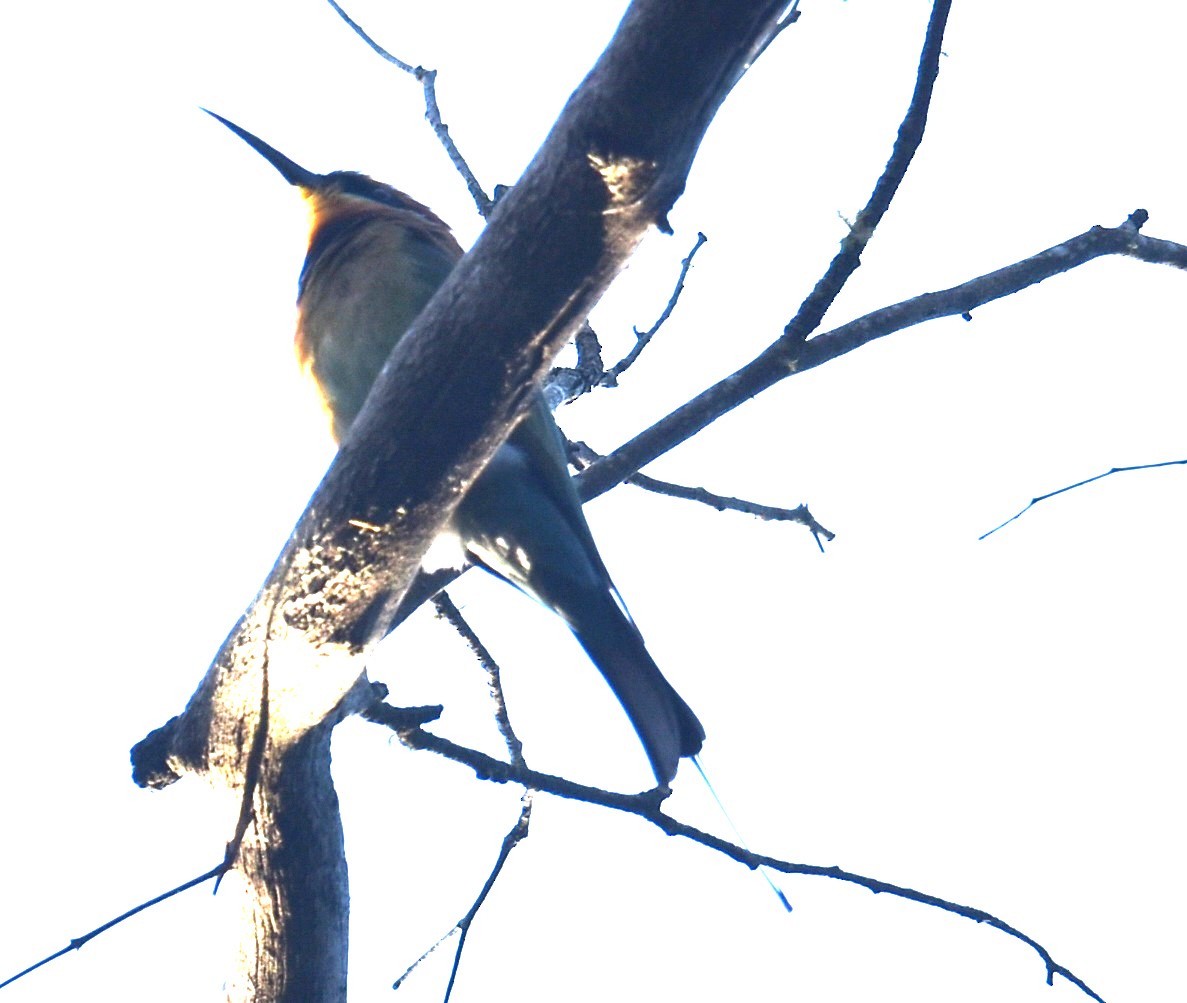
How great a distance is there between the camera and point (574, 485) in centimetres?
292

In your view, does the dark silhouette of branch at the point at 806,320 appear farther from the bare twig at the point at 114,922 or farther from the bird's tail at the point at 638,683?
the bare twig at the point at 114,922

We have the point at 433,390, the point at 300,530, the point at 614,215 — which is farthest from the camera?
the point at 300,530

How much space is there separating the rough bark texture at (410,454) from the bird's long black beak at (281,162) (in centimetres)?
252

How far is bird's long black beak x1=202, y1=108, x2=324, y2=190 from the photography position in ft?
14.2

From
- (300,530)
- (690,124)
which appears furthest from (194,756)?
(690,124)

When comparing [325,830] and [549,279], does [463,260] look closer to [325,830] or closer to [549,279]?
[549,279]

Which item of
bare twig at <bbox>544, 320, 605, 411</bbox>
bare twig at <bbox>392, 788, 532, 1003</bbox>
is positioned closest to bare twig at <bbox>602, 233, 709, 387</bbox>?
bare twig at <bbox>544, 320, 605, 411</bbox>

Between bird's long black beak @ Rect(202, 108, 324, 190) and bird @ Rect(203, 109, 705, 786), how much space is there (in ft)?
2.34

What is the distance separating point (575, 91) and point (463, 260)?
27cm

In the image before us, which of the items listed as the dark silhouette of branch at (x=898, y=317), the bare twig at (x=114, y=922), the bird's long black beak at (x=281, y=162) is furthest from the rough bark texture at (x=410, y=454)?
the bird's long black beak at (x=281, y=162)

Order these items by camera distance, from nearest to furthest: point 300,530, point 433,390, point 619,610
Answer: point 433,390
point 300,530
point 619,610

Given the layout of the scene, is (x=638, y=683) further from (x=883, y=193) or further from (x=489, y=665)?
(x=883, y=193)

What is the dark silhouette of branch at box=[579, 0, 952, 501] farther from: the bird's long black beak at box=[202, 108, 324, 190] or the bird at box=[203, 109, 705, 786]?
the bird's long black beak at box=[202, 108, 324, 190]

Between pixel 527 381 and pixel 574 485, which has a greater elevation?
pixel 574 485
